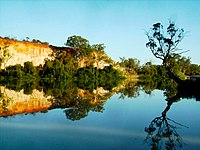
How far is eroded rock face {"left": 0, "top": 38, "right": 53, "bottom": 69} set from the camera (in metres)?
39.4

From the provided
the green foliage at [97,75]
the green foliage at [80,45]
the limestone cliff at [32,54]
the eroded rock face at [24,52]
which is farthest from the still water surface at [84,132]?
the green foliage at [80,45]

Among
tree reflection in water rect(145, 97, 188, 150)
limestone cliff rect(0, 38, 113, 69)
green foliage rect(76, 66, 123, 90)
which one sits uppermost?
limestone cliff rect(0, 38, 113, 69)

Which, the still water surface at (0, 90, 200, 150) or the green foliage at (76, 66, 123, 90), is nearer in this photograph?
the still water surface at (0, 90, 200, 150)

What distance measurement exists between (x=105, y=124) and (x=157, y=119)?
79.8 inches

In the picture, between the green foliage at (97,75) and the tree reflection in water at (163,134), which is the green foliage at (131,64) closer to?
the green foliage at (97,75)

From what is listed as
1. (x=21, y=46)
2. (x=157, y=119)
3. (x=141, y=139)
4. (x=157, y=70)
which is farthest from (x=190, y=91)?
(x=157, y=70)

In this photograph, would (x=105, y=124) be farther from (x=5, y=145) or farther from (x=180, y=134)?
(x=5, y=145)

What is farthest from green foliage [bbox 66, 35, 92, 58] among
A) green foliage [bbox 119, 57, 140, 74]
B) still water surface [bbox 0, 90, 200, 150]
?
still water surface [bbox 0, 90, 200, 150]

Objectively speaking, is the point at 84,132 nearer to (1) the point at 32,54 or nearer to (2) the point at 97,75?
(2) the point at 97,75

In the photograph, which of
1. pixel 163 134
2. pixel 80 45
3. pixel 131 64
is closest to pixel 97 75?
pixel 80 45

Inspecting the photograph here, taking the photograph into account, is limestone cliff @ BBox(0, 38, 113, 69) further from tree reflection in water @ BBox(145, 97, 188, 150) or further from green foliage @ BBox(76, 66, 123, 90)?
tree reflection in water @ BBox(145, 97, 188, 150)

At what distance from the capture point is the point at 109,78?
47406mm

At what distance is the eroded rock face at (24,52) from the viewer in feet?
129

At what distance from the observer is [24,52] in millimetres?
42781
